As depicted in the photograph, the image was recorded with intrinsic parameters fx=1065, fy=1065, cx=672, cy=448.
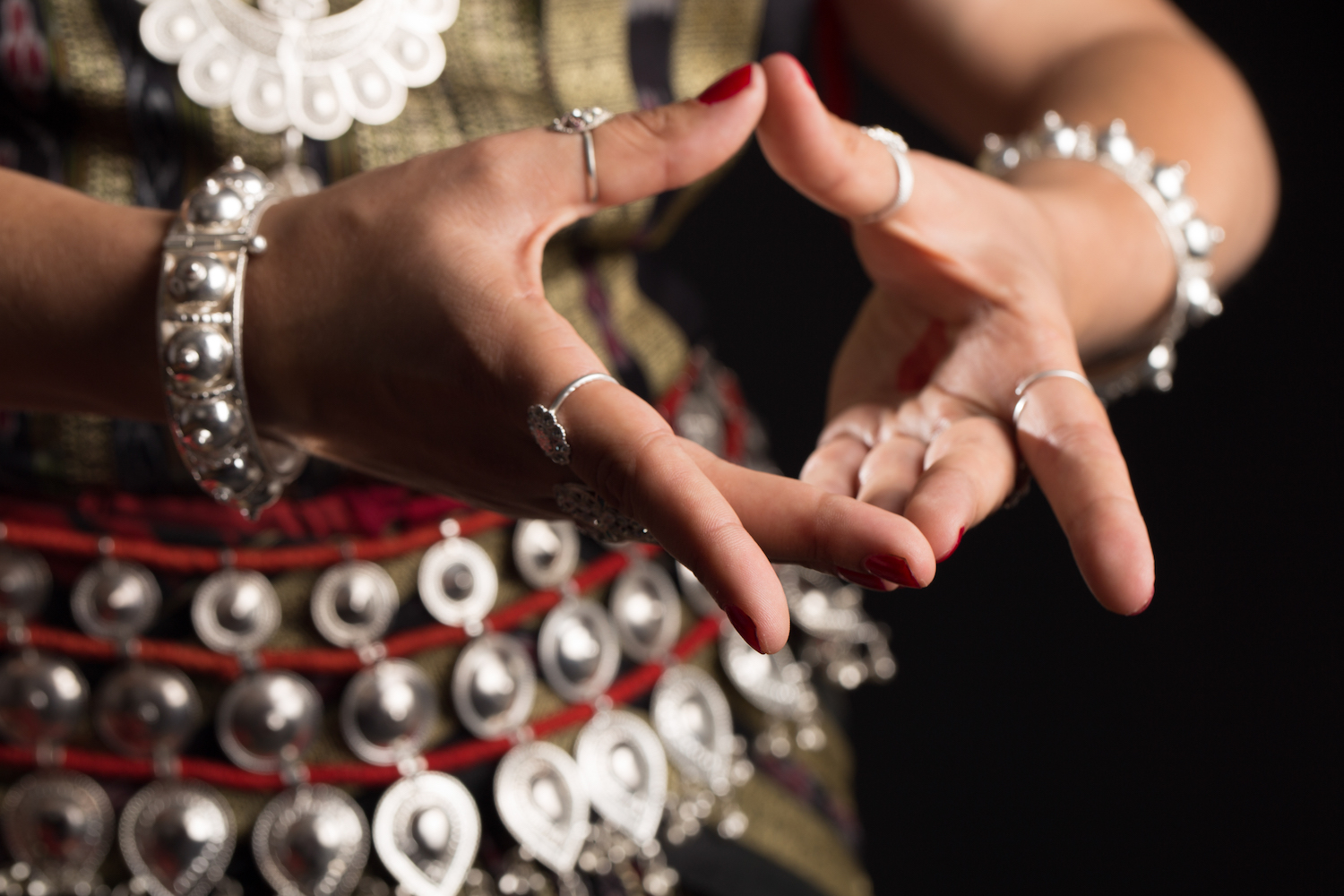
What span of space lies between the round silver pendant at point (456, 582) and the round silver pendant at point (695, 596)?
0.11 metres

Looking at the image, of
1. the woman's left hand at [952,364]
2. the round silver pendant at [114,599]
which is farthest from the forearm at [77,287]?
the woman's left hand at [952,364]

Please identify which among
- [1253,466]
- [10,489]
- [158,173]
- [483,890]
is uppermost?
[158,173]

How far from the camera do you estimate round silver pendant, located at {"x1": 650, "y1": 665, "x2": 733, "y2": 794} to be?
21.3 inches

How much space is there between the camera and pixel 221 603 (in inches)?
18.5

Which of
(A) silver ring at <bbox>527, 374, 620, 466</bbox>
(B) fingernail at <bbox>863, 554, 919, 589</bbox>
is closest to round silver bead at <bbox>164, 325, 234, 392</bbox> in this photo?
(A) silver ring at <bbox>527, 374, 620, 466</bbox>

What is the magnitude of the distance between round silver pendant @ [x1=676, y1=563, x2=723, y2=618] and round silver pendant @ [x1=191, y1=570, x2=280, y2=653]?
0.68 feet

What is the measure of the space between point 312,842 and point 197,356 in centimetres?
24

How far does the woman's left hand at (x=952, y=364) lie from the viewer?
317mm

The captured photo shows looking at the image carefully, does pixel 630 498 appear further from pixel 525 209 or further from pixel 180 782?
pixel 180 782

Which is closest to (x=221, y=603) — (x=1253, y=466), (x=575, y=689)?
(x=575, y=689)

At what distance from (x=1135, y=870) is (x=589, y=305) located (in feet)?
3.19

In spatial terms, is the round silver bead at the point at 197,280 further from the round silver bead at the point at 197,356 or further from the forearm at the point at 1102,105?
the forearm at the point at 1102,105

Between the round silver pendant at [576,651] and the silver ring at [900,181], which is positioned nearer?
the silver ring at [900,181]

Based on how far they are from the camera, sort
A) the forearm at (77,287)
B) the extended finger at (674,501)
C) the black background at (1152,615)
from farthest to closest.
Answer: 1. the black background at (1152,615)
2. the forearm at (77,287)
3. the extended finger at (674,501)
